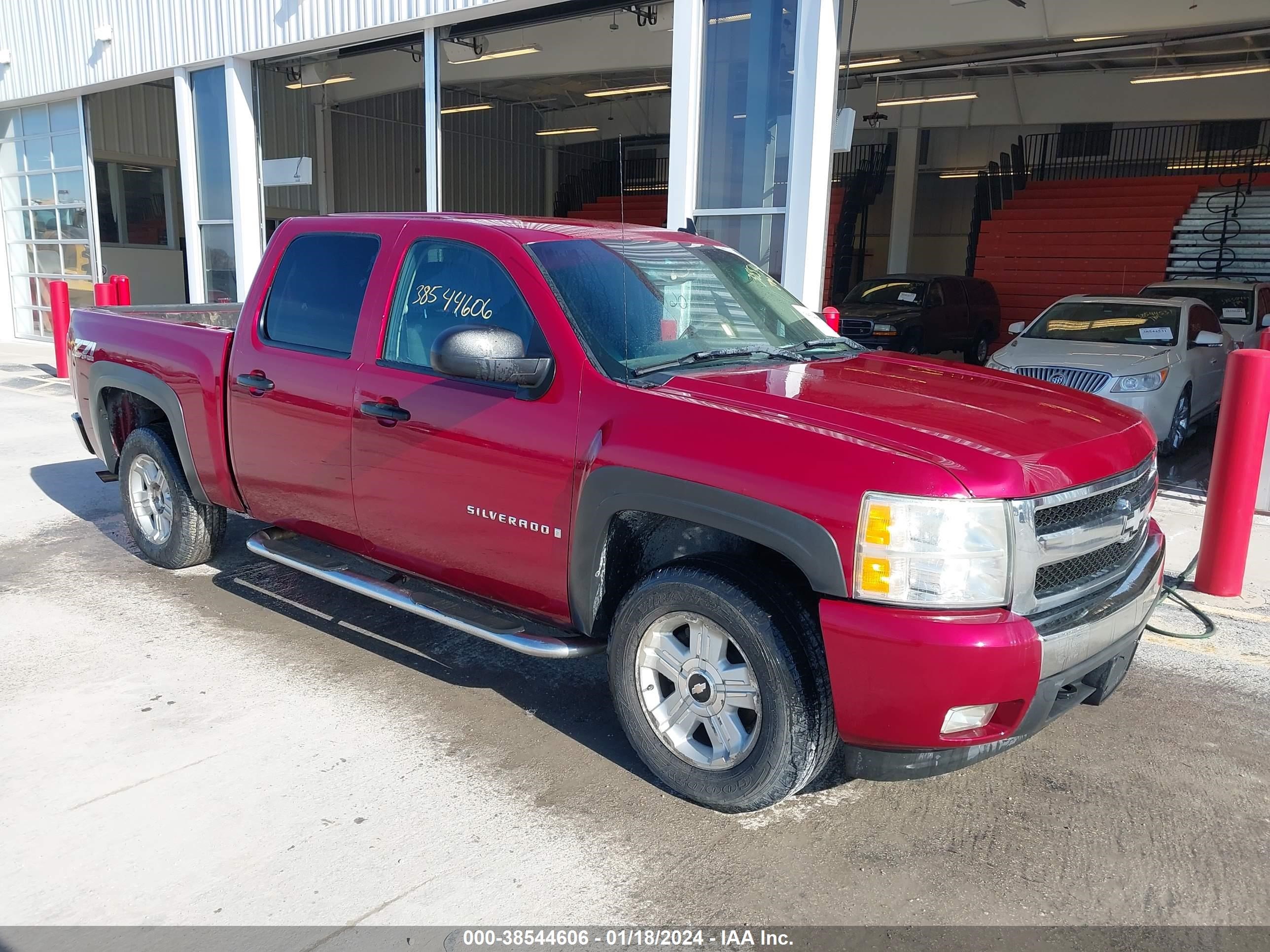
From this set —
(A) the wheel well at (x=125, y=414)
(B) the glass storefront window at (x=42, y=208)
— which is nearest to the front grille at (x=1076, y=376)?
(A) the wheel well at (x=125, y=414)

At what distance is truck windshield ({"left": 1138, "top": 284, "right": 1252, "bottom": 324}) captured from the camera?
43.9 ft

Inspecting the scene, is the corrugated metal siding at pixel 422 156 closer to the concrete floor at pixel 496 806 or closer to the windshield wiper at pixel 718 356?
the concrete floor at pixel 496 806

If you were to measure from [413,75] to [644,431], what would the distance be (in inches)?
725

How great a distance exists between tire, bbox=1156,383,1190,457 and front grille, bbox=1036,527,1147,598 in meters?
7.06

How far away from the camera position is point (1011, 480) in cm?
271

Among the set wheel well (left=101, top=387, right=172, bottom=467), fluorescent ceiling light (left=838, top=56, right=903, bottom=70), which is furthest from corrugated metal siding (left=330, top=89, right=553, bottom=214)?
wheel well (left=101, top=387, right=172, bottom=467)

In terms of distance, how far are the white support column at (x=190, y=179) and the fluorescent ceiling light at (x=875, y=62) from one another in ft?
38.5

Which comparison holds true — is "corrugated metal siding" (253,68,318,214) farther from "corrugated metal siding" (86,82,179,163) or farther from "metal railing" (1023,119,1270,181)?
"metal railing" (1023,119,1270,181)

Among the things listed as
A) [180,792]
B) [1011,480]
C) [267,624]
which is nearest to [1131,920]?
[1011,480]

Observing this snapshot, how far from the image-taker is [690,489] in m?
3.02

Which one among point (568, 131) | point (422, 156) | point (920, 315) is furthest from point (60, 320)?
point (568, 131)

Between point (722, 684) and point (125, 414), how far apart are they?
4373 millimetres

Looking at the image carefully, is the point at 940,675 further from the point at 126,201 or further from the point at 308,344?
the point at 126,201

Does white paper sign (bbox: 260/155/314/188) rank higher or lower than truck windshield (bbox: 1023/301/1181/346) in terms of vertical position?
higher
